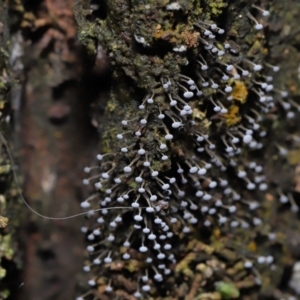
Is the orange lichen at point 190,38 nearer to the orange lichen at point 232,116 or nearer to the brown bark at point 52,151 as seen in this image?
the orange lichen at point 232,116

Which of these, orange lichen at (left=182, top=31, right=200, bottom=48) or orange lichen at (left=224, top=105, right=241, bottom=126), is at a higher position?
orange lichen at (left=182, top=31, right=200, bottom=48)

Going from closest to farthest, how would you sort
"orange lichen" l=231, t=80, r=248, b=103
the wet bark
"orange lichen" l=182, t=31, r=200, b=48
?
"orange lichen" l=182, t=31, r=200, b=48, "orange lichen" l=231, t=80, r=248, b=103, the wet bark

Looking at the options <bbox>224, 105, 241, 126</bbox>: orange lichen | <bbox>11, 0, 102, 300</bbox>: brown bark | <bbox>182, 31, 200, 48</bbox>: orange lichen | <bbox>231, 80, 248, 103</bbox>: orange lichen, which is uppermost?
<bbox>182, 31, 200, 48</bbox>: orange lichen

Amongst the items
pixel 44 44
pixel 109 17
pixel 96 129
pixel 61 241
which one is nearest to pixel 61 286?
pixel 61 241

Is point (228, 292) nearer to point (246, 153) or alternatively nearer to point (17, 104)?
point (246, 153)

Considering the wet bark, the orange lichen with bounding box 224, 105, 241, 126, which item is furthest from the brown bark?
the orange lichen with bounding box 224, 105, 241, 126

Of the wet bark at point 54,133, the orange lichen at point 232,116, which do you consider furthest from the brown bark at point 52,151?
the orange lichen at point 232,116

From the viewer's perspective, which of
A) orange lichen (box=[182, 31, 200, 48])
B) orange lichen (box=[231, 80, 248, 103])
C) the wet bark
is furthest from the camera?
the wet bark

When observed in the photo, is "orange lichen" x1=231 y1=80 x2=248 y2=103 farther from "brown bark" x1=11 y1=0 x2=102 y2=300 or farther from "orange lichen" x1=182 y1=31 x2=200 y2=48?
"brown bark" x1=11 y1=0 x2=102 y2=300

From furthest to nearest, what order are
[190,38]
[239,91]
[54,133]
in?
[54,133]
[239,91]
[190,38]

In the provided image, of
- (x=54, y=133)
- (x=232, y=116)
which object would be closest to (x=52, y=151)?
(x=54, y=133)

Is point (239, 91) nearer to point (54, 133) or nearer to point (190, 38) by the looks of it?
point (190, 38)
